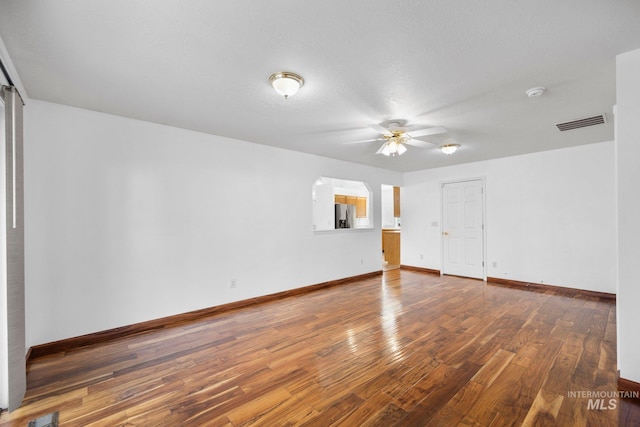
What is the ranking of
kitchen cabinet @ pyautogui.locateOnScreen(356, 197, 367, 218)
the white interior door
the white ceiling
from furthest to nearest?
kitchen cabinet @ pyautogui.locateOnScreen(356, 197, 367, 218) → the white interior door → the white ceiling

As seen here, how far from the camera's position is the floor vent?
171cm

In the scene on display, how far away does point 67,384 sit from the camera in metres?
2.16

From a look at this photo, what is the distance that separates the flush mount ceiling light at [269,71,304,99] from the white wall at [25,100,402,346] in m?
1.94

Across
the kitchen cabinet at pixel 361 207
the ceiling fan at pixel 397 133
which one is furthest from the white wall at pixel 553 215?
the kitchen cabinet at pixel 361 207

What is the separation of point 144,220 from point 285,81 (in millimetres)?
2387

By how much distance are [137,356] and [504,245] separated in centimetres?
604

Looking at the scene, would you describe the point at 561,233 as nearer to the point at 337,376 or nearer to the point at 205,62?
the point at 337,376

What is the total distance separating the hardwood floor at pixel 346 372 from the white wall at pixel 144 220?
1.42 ft

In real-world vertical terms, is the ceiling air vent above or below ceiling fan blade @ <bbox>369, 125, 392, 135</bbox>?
above

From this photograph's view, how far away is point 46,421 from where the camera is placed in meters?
1.75

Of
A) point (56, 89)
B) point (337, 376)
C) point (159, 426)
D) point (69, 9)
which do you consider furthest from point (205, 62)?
point (337, 376)

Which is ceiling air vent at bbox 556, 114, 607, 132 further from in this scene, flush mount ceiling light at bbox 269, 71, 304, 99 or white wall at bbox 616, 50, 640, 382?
flush mount ceiling light at bbox 269, 71, 304, 99

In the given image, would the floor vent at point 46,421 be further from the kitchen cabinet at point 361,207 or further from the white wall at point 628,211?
the kitchen cabinet at point 361,207

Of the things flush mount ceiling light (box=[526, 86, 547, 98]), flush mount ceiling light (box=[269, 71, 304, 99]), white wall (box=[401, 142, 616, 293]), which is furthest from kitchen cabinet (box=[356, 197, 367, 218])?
flush mount ceiling light (box=[269, 71, 304, 99])
